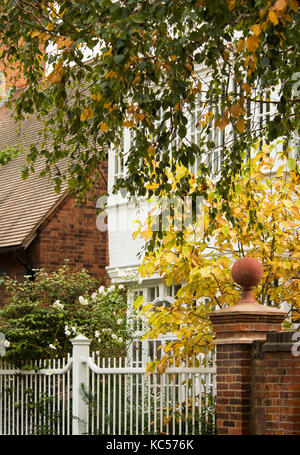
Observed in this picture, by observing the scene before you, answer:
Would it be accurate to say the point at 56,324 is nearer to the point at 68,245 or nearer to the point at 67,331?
the point at 67,331

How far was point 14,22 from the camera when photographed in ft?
28.2

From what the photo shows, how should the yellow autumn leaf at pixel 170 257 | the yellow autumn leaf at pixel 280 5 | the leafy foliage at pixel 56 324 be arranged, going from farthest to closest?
1. the leafy foliage at pixel 56 324
2. the yellow autumn leaf at pixel 170 257
3. the yellow autumn leaf at pixel 280 5

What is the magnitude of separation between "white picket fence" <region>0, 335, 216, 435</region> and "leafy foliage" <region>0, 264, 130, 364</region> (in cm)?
45

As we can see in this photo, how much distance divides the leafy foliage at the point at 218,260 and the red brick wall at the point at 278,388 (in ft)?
5.06

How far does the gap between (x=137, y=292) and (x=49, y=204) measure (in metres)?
3.01

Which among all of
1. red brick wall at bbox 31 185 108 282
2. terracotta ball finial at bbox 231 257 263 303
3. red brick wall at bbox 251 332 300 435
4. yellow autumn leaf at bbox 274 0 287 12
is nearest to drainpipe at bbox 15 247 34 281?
red brick wall at bbox 31 185 108 282

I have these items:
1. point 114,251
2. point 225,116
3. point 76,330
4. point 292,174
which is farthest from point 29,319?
point 225,116

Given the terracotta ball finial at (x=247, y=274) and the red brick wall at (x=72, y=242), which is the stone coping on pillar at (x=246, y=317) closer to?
the terracotta ball finial at (x=247, y=274)

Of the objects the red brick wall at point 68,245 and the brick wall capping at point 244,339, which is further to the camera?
the red brick wall at point 68,245

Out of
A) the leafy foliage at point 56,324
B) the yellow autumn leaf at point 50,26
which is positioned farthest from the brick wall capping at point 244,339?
the leafy foliage at point 56,324

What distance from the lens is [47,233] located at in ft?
62.7

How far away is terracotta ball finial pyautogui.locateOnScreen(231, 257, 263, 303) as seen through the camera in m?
8.34

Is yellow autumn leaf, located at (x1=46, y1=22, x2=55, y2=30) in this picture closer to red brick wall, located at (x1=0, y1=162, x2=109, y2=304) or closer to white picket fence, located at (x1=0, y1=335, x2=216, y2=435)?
white picket fence, located at (x1=0, y1=335, x2=216, y2=435)

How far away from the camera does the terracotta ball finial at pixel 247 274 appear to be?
8.34 meters
